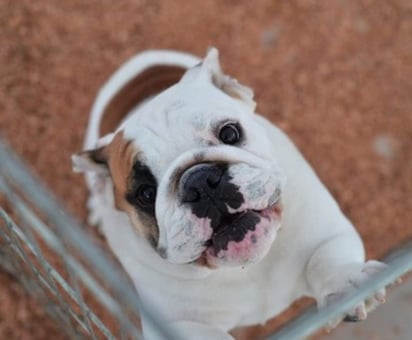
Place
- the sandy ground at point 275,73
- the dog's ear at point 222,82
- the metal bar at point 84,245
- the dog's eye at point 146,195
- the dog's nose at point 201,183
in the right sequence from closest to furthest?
1. the metal bar at point 84,245
2. the dog's nose at point 201,183
3. the dog's eye at point 146,195
4. the dog's ear at point 222,82
5. the sandy ground at point 275,73

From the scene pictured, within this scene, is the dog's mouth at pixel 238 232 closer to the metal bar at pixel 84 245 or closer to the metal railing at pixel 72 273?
the metal railing at pixel 72 273

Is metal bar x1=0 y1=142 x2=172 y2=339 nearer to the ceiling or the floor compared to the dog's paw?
nearer to the ceiling

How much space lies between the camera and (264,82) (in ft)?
8.70

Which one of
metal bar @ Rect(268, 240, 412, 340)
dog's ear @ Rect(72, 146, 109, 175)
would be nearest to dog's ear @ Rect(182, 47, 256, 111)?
dog's ear @ Rect(72, 146, 109, 175)

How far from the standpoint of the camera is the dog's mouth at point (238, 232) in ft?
5.22

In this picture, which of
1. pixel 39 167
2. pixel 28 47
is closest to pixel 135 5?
pixel 28 47

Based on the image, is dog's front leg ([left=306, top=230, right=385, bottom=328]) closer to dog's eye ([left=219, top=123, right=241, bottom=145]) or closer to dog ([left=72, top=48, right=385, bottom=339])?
dog ([left=72, top=48, right=385, bottom=339])

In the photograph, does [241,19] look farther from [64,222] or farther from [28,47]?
[64,222]

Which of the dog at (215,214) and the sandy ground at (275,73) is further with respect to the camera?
the sandy ground at (275,73)

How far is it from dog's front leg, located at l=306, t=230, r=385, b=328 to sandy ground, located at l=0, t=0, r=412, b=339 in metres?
0.66

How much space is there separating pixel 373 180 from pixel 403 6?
22.2 inches

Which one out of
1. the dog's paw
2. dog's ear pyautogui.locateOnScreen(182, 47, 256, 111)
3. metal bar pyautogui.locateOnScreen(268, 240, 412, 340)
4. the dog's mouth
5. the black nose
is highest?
dog's ear pyautogui.locateOnScreen(182, 47, 256, 111)

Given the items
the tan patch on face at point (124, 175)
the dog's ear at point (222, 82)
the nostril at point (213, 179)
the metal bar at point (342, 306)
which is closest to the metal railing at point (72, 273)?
the metal bar at point (342, 306)

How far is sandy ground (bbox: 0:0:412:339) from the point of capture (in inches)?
101
